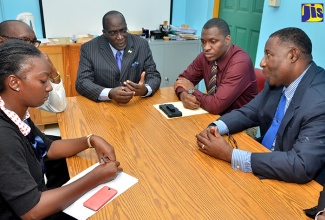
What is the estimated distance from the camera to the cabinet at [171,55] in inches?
157

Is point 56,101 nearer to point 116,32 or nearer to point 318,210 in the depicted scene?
point 116,32

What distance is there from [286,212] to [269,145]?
2.16 feet

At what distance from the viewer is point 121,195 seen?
1.16 meters

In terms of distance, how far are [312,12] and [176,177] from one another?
6.88 ft

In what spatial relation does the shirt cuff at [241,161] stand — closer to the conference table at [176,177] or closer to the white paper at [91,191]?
the conference table at [176,177]

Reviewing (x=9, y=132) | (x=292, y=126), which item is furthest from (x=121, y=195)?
(x=292, y=126)

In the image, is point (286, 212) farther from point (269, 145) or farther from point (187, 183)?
point (269, 145)

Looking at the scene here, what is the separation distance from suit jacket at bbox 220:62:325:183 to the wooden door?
2003mm

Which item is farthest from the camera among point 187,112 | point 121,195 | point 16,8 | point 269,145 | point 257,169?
point 16,8

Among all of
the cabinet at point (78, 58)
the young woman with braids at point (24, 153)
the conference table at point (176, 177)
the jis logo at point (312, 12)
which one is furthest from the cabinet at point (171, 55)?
the young woman with braids at point (24, 153)

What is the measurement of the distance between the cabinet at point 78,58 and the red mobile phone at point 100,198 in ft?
8.44

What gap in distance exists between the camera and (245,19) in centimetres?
363

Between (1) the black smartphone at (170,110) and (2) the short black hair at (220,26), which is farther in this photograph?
(2) the short black hair at (220,26)

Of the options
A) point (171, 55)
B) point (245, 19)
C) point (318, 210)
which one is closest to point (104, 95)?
point (318, 210)
